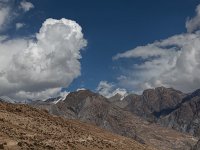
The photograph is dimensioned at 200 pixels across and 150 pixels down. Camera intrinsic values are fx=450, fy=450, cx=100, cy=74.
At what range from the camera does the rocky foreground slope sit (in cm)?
8026

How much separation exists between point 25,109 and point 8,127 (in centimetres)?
2988

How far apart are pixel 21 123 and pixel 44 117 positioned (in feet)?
64.2

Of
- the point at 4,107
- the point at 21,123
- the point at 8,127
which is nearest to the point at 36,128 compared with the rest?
the point at 21,123

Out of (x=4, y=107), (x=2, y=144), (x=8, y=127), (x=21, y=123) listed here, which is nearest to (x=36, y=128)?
(x=21, y=123)

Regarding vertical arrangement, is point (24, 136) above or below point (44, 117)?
below

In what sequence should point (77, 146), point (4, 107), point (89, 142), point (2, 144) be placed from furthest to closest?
1. point (4, 107)
2. point (89, 142)
3. point (77, 146)
4. point (2, 144)

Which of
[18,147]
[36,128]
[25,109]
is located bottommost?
[18,147]

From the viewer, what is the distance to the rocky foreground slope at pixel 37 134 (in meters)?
80.3

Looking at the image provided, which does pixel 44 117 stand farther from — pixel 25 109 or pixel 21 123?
pixel 21 123

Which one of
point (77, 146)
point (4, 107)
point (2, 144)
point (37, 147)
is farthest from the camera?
point (4, 107)

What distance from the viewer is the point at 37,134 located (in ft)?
301

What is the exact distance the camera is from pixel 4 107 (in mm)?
112562

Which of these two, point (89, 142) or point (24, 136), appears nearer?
point (24, 136)

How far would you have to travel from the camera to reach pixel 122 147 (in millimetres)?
117562
